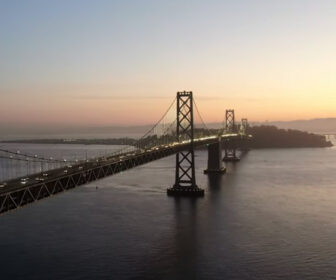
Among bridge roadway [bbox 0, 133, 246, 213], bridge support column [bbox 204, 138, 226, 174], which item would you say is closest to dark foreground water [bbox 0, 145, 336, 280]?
bridge roadway [bbox 0, 133, 246, 213]

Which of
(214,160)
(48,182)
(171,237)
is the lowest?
(171,237)

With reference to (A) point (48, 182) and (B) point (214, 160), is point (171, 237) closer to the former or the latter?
(A) point (48, 182)

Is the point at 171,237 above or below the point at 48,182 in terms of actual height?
below

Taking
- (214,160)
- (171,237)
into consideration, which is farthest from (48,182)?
(214,160)

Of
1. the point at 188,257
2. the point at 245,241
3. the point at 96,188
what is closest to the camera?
the point at 188,257

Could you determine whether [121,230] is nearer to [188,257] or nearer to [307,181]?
[188,257]

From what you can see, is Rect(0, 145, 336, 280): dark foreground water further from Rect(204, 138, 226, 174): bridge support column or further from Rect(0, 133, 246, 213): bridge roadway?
Rect(204, 138, 226, 174): bridge support column

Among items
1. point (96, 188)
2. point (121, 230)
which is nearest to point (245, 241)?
point (121, 230)

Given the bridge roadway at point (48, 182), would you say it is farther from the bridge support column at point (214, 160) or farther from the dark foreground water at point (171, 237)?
the bridge support column at point (214, 160)
